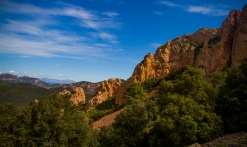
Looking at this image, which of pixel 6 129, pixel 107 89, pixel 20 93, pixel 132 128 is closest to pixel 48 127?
pixel 6 129

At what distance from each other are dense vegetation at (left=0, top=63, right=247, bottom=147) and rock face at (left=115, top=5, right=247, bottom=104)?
28474 mm

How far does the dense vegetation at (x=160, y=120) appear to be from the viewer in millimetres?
18422

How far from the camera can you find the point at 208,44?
62.8 m

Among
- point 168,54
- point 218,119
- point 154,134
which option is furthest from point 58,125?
point 168,54

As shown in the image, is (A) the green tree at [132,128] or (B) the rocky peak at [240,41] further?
(B) the rocky peak at [240,41]

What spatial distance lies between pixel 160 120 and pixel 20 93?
122327mm

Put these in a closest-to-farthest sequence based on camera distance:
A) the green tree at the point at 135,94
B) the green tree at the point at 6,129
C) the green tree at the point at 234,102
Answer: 1. the green tree at the point at 234,102
2. the green tree at the point at 6,129
3. the green tree at the point at 135,94

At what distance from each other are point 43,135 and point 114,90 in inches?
2295

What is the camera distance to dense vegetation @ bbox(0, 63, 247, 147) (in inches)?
725

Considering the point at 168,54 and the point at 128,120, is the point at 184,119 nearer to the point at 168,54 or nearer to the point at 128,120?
the point at 128,120

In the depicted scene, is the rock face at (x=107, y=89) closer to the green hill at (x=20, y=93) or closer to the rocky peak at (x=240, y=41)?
the rocky peak at (x=240, y=41)

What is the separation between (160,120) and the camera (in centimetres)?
1955

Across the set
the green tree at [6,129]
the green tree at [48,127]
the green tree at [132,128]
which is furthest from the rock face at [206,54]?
the green tree at [6,129]

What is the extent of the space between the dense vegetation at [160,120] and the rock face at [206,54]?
28474 millimetres
